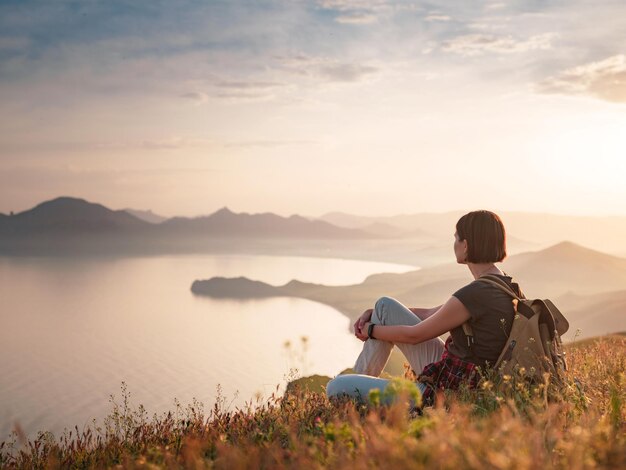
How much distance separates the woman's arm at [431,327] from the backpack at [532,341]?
31cm

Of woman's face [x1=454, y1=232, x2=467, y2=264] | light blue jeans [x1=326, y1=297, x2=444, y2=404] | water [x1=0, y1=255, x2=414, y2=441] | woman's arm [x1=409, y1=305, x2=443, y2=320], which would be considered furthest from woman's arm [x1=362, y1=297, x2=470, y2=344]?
water [x1=0, y1=255, x2=414, y2=441]

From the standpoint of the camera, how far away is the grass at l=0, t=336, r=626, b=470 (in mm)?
2906

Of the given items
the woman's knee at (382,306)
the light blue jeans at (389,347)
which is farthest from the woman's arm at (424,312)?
the woman's knee at (382,306)

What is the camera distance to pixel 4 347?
133875 mm

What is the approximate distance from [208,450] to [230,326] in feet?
494

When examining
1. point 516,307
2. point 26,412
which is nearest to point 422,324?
point 516,307

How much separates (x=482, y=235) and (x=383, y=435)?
2.70 metres

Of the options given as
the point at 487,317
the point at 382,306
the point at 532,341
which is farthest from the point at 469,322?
the point at 382,306

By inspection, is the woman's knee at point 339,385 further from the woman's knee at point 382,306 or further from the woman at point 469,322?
the woman's knee at point 382,306

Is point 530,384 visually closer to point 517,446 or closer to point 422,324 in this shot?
point 422,324

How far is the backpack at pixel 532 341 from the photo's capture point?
507 centimetres

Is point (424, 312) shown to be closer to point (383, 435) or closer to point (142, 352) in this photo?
point (383, 435)

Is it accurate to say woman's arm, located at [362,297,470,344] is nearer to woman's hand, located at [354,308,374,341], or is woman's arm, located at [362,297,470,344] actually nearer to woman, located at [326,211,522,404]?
woman, located at [326,211,522,404]

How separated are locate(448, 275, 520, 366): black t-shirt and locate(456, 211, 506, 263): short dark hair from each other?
229mm
